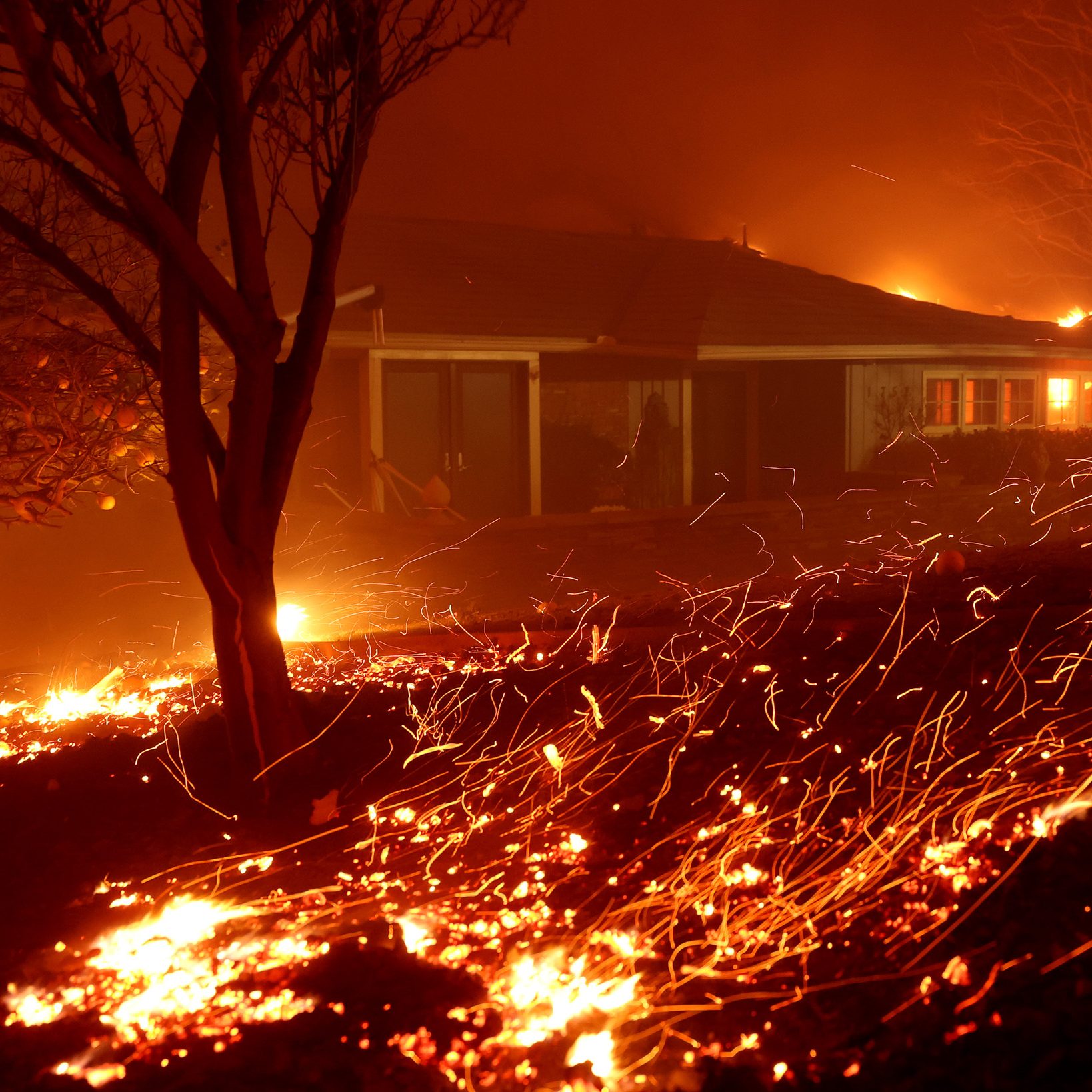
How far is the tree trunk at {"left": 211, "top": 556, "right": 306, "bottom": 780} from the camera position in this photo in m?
5.20

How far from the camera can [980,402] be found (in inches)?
888

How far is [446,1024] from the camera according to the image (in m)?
3.30

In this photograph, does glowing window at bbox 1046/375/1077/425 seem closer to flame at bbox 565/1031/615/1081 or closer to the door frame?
the door frame

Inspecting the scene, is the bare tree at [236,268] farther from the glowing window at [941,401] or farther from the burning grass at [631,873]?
the glowing window at [941,401]

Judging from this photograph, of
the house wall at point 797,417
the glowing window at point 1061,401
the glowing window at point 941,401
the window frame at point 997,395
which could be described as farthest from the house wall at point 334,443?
the glowing window at point 1061,401

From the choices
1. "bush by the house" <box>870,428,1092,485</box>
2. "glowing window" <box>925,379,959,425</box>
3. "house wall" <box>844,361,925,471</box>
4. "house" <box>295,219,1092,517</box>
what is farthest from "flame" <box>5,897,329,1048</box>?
"glowing window" <box>925,379,959,425</box>

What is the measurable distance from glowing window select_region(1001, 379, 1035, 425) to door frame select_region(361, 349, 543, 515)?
10.4 m

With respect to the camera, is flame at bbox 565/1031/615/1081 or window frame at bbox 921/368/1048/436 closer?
flame at bbox 565/1031/615/1081

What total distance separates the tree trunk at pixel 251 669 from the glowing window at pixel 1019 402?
20.7 meters

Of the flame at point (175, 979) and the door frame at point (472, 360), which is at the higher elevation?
the door frame at point (472, 360)

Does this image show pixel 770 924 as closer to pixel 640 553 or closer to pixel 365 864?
pixel 365 864

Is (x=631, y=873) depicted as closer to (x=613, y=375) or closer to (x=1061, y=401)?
(x=613, y=375)

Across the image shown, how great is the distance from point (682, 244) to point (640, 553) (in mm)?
→ 12420

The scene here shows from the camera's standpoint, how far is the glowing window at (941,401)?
21656 millimetres
